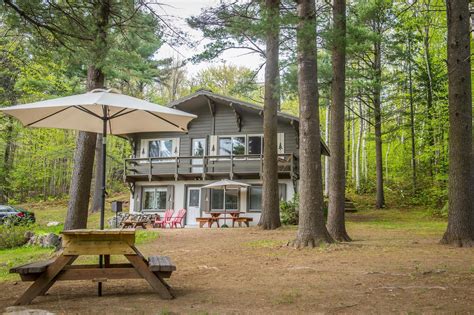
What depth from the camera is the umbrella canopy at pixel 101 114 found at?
466 cm

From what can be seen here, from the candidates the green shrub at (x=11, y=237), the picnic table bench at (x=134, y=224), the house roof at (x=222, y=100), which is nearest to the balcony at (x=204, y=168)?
the house roof at (x=222, y=100)

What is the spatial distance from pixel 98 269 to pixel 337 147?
6187mm

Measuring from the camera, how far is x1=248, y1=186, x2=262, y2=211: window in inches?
721

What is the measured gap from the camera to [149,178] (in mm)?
18938

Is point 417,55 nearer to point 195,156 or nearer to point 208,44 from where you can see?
point 195,156

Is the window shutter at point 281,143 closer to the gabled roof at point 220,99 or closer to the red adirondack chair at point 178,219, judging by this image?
the gabled roof at point 220,99

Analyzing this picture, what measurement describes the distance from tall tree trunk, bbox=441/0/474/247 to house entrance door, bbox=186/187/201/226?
41.5ft

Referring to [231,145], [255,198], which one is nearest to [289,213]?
[255,198]

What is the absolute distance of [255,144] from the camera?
1877cm

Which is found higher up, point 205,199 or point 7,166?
point 7,166

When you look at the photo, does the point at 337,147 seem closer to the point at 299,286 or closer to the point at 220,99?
the point at 299,286

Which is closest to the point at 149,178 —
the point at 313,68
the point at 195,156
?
the point at 195,156

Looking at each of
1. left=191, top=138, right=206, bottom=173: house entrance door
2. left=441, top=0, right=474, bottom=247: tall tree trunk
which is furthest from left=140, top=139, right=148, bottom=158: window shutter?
left=441, top=0, right=474, bottom=247: tall tree trunk

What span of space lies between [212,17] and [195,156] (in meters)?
8.82
